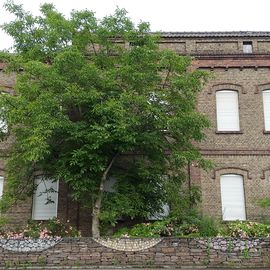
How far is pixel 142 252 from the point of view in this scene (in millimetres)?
14727

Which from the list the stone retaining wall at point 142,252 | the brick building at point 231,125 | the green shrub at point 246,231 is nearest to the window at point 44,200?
the brick building at point 231,125

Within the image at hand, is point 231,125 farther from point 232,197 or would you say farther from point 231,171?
point 232,197

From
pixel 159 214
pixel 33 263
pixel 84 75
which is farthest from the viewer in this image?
pixel 159 214

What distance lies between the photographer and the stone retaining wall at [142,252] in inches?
574

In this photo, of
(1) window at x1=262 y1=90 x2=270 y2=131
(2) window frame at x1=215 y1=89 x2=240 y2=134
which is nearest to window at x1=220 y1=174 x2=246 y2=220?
(2) window frame at x1=215 y1=89 x2=240 y2=134

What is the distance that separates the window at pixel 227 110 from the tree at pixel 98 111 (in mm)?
4384

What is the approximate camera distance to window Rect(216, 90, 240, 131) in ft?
69.5

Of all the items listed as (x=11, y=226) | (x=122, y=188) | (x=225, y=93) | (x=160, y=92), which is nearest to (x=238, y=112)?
(x=225, y=93)

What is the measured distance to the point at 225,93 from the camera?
2169cm

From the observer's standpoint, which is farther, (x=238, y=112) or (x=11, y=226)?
(x=238, y=112)

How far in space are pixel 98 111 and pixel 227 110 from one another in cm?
819

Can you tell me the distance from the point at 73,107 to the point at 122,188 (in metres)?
3.67

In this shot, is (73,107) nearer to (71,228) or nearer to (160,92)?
(160,92)

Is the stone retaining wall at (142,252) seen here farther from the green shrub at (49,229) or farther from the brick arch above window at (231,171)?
the brick arch above window at (231,171)
